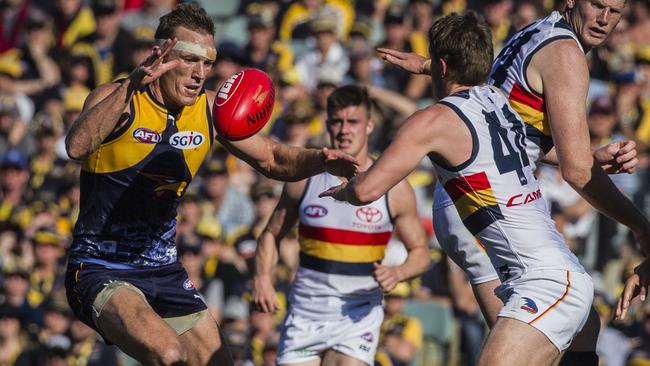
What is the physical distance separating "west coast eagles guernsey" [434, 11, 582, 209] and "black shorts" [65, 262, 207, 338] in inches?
87.6

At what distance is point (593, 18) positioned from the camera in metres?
6.23

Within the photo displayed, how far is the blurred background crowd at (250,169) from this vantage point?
36.0 feet

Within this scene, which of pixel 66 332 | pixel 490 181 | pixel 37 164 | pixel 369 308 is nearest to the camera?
pixel 490 181

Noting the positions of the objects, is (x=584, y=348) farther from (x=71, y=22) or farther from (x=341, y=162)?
(x=71, y=22)

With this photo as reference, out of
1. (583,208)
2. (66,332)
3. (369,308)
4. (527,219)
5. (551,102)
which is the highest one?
(551,102)

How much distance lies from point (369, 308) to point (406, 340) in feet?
8.04

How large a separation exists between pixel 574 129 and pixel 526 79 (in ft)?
1.61

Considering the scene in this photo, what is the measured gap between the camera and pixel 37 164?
13375 mm

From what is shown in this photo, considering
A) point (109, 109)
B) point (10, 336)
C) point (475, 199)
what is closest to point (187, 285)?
point (109, 109)

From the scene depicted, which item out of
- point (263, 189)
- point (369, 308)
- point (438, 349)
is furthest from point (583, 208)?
point (369, 308)

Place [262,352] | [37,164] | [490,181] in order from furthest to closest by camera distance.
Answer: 1. [37,164]
2. [262,352]
3. [490,181]

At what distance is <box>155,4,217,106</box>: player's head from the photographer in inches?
257

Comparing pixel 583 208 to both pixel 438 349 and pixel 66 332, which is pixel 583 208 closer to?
pixel 438 349

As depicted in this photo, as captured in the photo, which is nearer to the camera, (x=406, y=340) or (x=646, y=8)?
(x=406, y=340)
